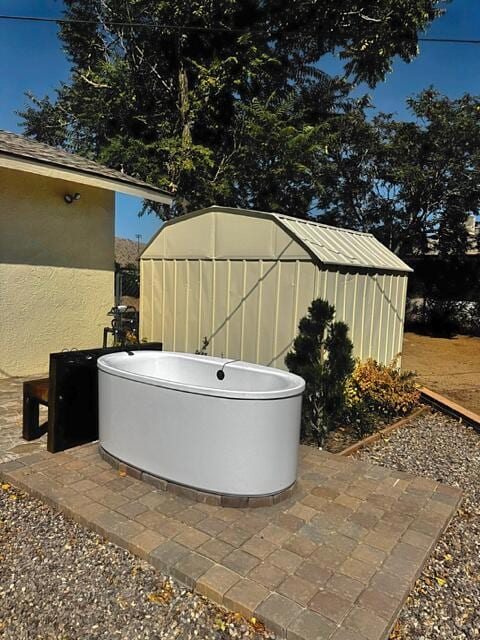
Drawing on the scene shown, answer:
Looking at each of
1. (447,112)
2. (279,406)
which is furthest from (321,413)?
(447,112)

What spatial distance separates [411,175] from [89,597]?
44.2ft

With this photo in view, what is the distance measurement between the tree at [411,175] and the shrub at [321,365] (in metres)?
9.05

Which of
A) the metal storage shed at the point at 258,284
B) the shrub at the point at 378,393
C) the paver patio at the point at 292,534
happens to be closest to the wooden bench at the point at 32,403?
the paver patio at the point at 292,534

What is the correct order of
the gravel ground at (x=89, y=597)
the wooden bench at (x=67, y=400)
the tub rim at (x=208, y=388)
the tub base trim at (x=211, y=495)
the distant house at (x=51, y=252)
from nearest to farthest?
the gravel ground at (x=89, y=597), the tub rim at (x=208, y=388), the tub base trim at (x=211, y=495), the wooden bench at (x=67, y=400), the distant house at (x=51, y=252)

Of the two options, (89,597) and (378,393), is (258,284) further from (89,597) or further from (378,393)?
(89,597)

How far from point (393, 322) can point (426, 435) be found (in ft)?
7.00

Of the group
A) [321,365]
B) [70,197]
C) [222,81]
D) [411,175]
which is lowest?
[321,365]

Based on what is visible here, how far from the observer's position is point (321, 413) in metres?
4.57

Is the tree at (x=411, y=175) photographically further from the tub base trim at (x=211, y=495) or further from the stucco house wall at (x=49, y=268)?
the tub base trim at (x=211, y=495)

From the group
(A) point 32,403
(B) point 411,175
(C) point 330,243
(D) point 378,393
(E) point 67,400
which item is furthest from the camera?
(B) point 411,175

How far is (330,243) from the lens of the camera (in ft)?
18.2

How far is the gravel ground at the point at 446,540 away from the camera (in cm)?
217

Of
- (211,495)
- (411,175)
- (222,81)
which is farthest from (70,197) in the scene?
(411,175)

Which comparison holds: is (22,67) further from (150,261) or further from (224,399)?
(224,399)
